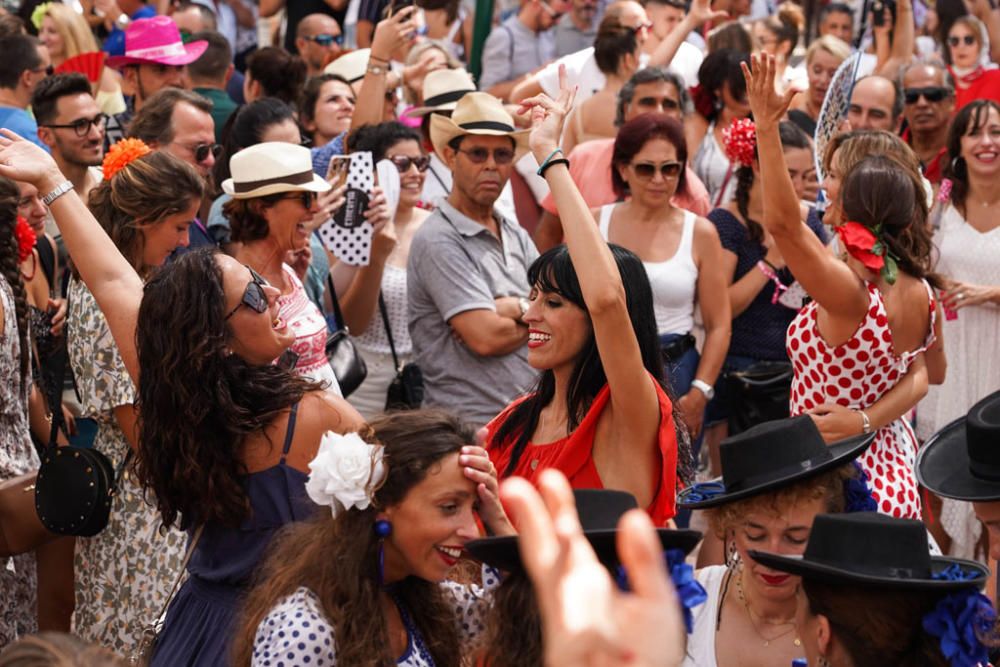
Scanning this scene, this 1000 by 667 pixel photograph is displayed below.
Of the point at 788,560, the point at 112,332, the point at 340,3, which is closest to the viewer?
the point at 788,560

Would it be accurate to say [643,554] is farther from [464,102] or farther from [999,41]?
[999,41]

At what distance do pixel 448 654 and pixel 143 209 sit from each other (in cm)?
203

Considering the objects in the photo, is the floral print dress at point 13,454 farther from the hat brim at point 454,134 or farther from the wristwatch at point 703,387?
the wristwatch at point 703,387

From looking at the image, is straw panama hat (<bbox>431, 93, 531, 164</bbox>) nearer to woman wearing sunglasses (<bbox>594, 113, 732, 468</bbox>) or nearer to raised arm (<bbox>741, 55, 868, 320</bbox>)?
woman wearing sunglasses (<bbox>594, 113, 732, 468</bbox>)

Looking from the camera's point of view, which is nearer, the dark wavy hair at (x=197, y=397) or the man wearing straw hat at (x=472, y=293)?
the dark wavy hair at (x=197, y=397)

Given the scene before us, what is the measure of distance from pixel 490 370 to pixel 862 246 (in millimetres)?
1537

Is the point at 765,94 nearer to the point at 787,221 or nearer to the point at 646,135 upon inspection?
the point at 787,221

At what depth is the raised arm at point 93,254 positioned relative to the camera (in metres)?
3.76

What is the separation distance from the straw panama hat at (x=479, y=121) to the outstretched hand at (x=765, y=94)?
165 centimetres

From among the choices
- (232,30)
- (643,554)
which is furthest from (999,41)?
(643,554)

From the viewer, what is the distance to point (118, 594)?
4141 mm

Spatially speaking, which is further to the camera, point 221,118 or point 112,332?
point 221,118

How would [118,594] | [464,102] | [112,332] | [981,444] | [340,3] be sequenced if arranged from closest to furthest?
[981,444], [112,332], [118,594], [464,102], [340,3]

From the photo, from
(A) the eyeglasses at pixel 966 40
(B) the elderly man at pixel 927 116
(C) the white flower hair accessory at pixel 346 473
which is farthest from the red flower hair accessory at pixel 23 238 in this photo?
(A) the eyeglasses at pixel 966 40
